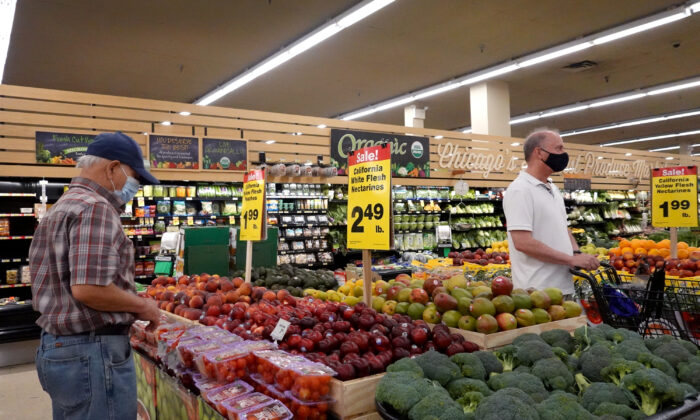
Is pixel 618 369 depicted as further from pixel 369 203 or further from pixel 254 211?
pixel 254 211

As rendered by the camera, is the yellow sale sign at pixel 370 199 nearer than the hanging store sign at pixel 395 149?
Yes

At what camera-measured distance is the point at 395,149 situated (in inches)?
369

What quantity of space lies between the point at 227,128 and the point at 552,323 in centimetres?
639

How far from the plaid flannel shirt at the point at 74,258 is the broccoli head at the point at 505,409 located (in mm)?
1362

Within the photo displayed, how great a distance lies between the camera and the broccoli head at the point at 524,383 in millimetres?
1486

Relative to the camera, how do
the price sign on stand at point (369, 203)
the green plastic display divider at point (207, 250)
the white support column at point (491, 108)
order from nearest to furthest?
the price sign on stand at point (369, 203), the green plastic display divider at point (207, 250), the white support column at point (491, 108)

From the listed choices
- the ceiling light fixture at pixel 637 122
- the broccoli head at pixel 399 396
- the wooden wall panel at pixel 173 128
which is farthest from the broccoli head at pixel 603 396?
the ceiling light fixture at pixel 637 122

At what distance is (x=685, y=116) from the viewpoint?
1672 cm

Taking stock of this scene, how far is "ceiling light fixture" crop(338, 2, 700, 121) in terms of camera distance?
26.6ft

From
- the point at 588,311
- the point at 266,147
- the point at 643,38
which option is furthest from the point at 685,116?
the point at 588,311

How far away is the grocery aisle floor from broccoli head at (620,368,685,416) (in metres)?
4.29

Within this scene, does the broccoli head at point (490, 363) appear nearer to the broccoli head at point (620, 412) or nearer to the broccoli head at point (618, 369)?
the broccoli head at point (618, 369)

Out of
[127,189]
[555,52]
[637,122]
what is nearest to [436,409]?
[127,189]

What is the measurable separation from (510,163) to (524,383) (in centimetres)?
1039
